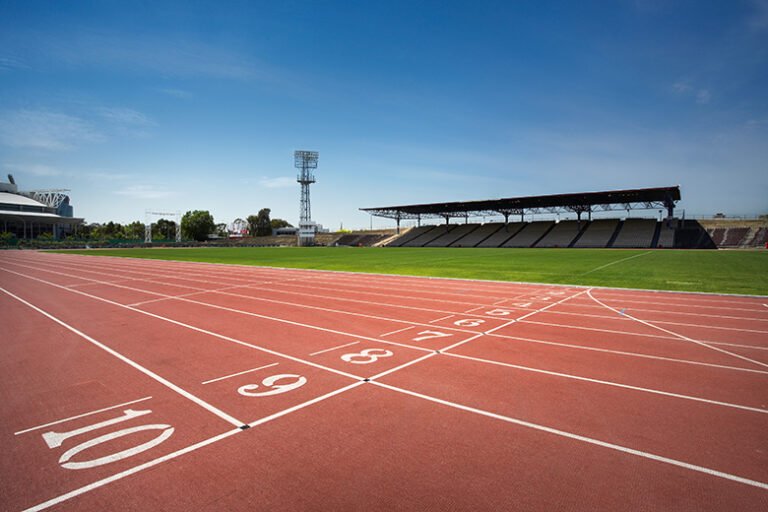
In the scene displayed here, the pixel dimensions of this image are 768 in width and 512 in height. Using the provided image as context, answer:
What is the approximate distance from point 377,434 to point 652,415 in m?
3.58

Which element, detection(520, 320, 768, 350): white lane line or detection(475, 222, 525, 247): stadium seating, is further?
detection(475, 222, 525, 247): stadium seating

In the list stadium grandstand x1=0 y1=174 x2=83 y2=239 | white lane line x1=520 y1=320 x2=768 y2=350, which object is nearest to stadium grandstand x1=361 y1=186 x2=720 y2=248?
white lane line x1=520 y1=320 x2=768 y2=350

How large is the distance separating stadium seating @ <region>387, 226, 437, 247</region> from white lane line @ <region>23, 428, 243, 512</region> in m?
79.5

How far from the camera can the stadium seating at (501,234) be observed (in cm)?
7119

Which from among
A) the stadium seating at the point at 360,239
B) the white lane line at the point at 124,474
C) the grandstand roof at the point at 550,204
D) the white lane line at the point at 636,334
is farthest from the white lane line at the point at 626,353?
the stadium seating at the point at 360,239

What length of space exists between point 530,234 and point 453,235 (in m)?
15.3

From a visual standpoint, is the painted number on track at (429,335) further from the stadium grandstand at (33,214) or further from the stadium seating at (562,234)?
the stadium grandstand at (33,214)

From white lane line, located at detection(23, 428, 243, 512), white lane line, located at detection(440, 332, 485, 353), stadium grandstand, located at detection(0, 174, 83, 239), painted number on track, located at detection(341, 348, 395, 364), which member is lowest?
white lane line, located at detection(23, 428, 243, 512)

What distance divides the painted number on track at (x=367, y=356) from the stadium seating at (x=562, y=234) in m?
64.0

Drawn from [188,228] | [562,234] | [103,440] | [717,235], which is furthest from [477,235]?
[188,228]

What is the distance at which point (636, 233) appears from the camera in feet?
206

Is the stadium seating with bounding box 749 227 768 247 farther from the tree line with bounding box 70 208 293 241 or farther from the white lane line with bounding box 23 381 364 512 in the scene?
the tree line with bounding box 70 208 293 241

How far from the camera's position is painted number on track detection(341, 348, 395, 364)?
7.34 metres

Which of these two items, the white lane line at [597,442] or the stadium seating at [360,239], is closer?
the white lane line at [597,442]
